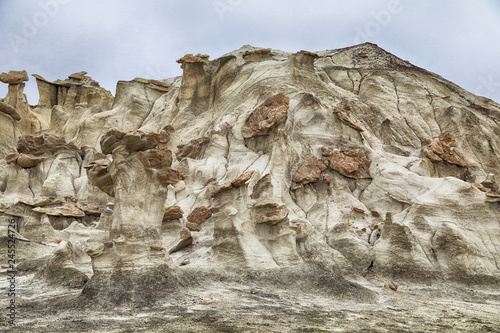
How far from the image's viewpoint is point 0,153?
23.4 m

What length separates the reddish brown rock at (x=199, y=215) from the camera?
1553 centimetres

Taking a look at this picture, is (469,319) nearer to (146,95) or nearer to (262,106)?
(262,106)

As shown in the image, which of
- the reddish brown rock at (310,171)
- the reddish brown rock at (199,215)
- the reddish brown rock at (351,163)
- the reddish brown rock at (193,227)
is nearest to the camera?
the reddish brown rock at (193,227)

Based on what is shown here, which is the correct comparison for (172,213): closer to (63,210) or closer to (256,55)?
(63,210)

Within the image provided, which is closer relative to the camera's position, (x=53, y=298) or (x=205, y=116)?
(x=53, y=298)

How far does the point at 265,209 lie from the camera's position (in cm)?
1282

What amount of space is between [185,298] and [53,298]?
9.08 ft

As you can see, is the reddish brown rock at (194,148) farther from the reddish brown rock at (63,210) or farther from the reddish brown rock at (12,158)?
the reddish brown rock at (12,158)

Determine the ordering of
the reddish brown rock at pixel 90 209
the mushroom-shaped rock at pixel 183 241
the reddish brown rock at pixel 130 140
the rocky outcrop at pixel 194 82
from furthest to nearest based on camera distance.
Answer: the rocky outcrop at pixel 194 82, the reddish brown rock at pixel 90 209, the mushroom-shaped rock at pixel 183 241, the reddish brown rock at pixel 130 140

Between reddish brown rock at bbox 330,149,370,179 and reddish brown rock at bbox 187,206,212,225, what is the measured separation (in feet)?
16.8

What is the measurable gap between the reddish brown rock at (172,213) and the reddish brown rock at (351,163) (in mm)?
6010

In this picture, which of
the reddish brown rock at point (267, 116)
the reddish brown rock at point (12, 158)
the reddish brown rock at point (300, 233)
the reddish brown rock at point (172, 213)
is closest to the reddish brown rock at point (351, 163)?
the reddish brown rock at point (267, 116)

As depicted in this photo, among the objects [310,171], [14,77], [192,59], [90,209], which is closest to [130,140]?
[310,171]

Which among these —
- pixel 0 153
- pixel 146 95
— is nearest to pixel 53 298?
pixel 0 153
